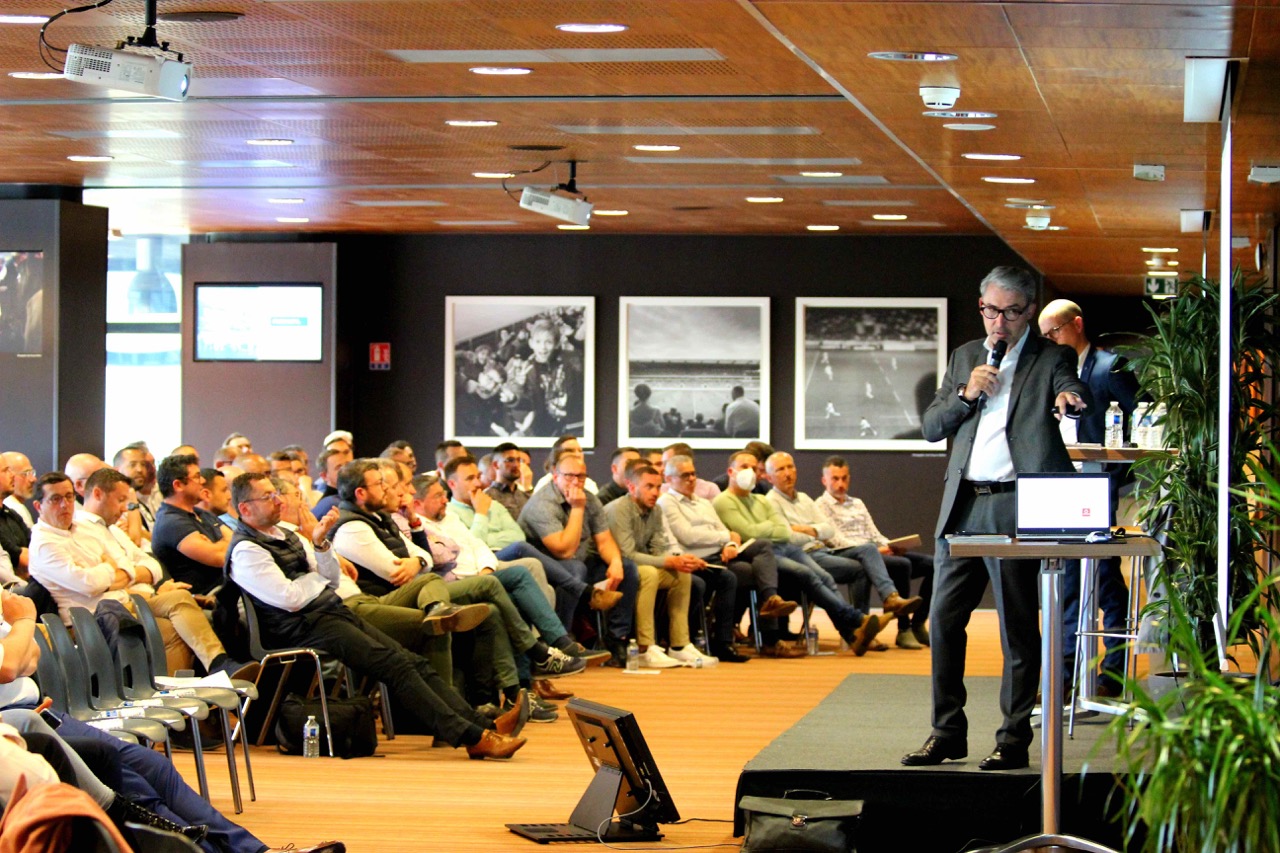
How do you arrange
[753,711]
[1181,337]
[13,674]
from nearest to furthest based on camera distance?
[13,674] → [1181,337] → [753,711]

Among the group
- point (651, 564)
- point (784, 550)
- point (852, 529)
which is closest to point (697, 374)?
point (852, 529)

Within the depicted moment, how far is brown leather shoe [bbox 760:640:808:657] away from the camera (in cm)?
1153

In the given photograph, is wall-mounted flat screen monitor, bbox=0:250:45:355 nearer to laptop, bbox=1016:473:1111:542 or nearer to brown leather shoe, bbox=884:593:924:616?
brown leather shoe, bbox=884:593:924:616

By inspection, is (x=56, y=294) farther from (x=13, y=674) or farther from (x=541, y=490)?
(x=13, y=674)

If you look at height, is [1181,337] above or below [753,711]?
above

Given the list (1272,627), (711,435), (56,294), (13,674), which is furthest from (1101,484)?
(711,435)

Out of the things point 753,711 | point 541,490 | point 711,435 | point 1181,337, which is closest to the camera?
point 1181,337

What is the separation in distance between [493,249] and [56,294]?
14.6 ft

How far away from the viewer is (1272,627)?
11.1 ft

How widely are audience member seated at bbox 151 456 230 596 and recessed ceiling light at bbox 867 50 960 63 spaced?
3723 millimetres

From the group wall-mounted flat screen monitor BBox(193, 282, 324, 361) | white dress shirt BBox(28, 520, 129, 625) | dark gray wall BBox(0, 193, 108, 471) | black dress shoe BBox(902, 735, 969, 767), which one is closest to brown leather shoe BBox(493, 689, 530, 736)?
white dress shirt BBox(28, 520, 129, 625)

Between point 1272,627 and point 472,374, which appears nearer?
point 1272,627

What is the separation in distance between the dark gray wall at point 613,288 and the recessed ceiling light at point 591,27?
819 centimetres

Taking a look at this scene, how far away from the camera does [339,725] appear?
756cm
